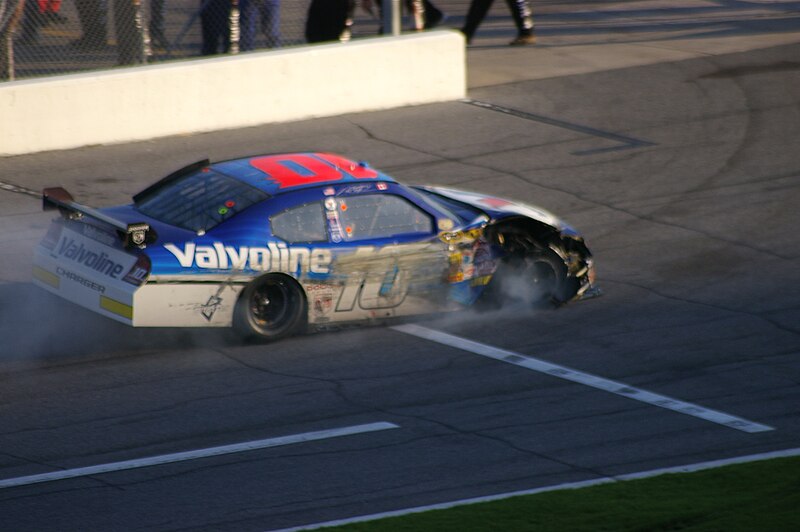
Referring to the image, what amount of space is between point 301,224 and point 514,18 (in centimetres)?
1225

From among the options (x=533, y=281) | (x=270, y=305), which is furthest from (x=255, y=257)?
(x=533, y=281)

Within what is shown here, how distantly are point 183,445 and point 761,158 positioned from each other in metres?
10.0

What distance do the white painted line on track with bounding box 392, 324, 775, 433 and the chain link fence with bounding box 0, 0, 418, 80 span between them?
7.62 m

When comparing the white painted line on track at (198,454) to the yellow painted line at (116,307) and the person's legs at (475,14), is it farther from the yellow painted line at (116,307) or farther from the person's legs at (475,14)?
the person's legs at (475,14)

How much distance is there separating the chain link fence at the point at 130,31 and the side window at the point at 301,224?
7192 millimetres

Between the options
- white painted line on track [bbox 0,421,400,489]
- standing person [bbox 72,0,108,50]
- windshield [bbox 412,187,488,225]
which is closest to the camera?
white painted line on track [bbox 0,421,400,489]

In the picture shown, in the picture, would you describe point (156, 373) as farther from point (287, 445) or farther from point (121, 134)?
point (121, 134)

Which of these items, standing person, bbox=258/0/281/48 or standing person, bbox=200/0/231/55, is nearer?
standing person, bbox=200/0/231/55

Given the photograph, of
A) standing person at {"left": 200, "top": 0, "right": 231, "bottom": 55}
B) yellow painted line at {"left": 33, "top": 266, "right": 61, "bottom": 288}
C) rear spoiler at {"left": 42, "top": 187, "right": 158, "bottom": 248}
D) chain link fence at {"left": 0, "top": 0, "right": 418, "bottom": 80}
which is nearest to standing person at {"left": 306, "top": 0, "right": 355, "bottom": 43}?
chain link fence at {"left": 0, "top": 0, "right": 418, "bottom": 80}

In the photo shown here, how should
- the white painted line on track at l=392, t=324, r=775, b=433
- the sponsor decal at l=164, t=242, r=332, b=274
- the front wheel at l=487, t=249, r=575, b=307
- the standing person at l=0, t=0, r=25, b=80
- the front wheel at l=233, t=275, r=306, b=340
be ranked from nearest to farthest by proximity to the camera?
the white painted line on track at l=392, t=324, r=775, b=433, the sponsor decal at l=164, t=242, r=332, b=274, the front wheel at l=233, t=275, r=306, b=340, the front wheel at l=487, t=249, r=575, b=307, the standing person at l=0, t=0, r=25, b=80

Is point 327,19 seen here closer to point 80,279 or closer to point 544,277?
point 544,277

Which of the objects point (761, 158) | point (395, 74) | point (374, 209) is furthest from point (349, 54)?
point (374, 209)

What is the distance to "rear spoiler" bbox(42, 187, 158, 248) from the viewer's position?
938cm

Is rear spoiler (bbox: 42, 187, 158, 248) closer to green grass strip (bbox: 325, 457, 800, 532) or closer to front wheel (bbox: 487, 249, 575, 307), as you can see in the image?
front wheel (bbox: 487, 249, 575, 307)
